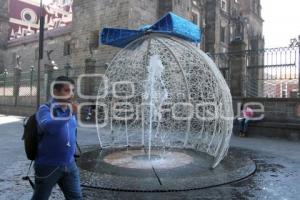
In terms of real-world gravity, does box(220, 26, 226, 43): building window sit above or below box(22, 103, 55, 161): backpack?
above

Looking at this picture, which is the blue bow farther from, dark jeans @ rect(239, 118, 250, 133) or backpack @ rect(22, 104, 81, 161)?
dark jeans @ rect(239, 118, 250, 133)

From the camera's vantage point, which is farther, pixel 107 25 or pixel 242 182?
pixel 107 25

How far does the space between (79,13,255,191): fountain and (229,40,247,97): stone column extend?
16.3 ft

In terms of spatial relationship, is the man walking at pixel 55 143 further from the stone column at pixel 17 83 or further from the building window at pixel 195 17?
the building window at pixel 195 17

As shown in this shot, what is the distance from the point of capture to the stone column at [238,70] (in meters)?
14.4

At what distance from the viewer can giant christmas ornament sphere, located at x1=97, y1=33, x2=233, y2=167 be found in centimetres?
701

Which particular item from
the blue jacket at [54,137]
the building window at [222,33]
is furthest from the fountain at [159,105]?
the building window at [222,33]

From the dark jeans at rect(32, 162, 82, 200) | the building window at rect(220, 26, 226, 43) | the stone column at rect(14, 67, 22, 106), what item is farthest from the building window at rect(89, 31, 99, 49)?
the dark jeans at rect(32, 162, 82, 200)

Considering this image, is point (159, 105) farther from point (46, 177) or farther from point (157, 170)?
point (46, 177)

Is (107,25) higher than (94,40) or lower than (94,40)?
higher

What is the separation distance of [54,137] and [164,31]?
12.7 feet

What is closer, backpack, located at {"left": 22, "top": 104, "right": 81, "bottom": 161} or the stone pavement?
backpack, located at {"left": 22, "top": 104, "right": 81, "bottom": 161}

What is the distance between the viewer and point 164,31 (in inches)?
271

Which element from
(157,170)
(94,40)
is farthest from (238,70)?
(94,40)
